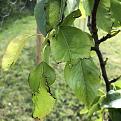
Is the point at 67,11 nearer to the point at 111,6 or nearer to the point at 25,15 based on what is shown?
the point at 111,6

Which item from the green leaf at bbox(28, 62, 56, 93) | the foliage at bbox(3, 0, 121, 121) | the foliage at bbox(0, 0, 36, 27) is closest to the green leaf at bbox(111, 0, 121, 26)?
the foliage at bbox(3, 0, 121, 121)

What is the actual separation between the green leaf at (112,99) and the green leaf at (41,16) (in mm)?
120

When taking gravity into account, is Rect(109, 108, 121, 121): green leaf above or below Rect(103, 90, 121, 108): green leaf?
below

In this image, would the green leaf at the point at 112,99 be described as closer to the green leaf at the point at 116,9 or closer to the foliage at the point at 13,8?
the green leaf at the point at 116,9

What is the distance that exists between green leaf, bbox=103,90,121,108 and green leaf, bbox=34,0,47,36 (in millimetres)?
120

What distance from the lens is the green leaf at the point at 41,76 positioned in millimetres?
471

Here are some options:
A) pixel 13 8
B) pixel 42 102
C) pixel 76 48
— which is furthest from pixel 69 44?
pixel 13 8

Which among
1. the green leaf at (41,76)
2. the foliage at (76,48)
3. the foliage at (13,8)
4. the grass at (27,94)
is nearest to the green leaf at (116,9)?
the foliage at (76,48)

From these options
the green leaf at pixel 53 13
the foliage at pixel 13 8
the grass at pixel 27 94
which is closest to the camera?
the green leaf at pixel 53 13

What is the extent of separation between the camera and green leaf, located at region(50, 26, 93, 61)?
425 mm

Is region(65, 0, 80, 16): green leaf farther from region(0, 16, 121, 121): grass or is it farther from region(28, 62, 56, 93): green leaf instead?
region(0, 16, 121, 121): grass

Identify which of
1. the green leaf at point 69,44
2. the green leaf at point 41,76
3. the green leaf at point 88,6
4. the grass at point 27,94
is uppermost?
the green leaf at point 88,6

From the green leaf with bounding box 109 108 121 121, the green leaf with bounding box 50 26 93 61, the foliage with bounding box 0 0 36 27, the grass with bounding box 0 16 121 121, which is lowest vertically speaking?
the grass with bounding box 0 16 121 121

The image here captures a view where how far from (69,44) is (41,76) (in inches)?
2.7
